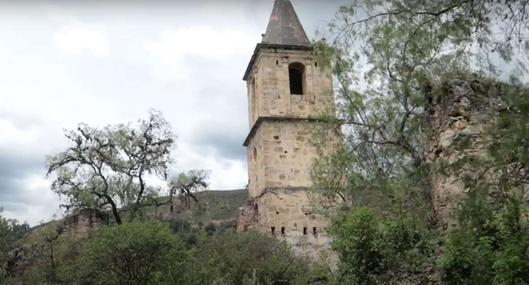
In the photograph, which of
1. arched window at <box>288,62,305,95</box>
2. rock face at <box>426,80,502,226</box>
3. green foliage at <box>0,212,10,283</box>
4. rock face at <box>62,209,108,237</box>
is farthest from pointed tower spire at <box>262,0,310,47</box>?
rock face at <box>426,80,502,226</box>

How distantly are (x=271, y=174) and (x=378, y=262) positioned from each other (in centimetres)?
1155

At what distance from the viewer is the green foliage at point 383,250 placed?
35.7 ft

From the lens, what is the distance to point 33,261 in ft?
76.5

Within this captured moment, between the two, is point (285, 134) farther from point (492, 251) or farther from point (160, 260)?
point (492, 251)

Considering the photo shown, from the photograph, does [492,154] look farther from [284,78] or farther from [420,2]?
[284,78]

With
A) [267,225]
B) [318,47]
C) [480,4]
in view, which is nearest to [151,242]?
[318,47]

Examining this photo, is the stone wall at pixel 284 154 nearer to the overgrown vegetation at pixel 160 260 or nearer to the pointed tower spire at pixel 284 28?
the overgrown vegetation at pixel 160 260

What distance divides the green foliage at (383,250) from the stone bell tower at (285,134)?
909 cm

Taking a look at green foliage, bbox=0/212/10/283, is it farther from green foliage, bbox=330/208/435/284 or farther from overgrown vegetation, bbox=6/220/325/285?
green foliage, bbox=330/208/435/284

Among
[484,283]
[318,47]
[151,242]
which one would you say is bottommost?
[484,283]

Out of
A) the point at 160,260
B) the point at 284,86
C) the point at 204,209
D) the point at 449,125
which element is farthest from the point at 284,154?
the point at 449,125

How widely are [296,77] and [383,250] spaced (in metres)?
15.6

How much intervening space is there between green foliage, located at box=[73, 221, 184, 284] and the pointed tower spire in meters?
13.0

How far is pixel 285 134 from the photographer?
23781 millimetres
